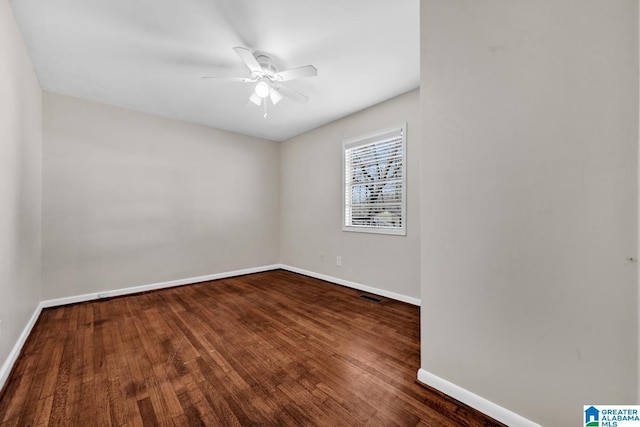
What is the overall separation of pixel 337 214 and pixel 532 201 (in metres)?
2.83

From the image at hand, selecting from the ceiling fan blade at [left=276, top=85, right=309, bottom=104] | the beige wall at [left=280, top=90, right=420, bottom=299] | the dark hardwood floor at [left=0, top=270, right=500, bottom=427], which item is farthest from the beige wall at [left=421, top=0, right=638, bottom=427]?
the beige wall at [left=280, top=90, right=420, bottom=299]

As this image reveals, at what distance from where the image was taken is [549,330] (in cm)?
114

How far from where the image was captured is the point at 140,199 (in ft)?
11.5

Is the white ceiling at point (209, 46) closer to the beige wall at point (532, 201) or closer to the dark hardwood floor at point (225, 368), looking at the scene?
the beige wall at point (532, 201)

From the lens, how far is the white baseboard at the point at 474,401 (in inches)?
48.7

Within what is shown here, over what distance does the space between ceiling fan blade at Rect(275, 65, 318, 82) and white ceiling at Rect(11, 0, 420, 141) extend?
0.61 ft

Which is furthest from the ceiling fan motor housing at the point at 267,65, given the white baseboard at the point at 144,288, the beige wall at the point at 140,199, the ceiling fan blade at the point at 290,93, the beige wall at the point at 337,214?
the white baseboard at the point at 144,288

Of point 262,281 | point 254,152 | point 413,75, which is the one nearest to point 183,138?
point 254,152

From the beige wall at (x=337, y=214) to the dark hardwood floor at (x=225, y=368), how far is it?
1.84ft

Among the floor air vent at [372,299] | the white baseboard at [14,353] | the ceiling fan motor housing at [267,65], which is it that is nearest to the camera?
the white baseboard at [14,353]

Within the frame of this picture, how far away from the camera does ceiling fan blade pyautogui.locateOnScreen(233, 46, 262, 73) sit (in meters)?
1.90

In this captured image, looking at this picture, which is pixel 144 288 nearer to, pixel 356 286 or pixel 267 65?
pixel 356 286

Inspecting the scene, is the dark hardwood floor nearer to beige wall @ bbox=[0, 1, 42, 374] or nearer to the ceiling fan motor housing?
beige wall @ bbox=[0, 1, 42, 374]

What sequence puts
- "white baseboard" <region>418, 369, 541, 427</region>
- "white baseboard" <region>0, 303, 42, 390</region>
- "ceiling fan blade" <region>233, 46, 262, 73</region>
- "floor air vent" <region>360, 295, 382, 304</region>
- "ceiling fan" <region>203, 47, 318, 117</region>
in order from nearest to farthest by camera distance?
1. "white baseboard" <region>418, 369, 541, 427</region>
2. "white baseboard" <region>0, 303, 42, 390</region>
3. "ceiling fan blade" <region>233, 46, 262, 73</region>
4. "ceiling fan" <region>203, 47, 318, 117</region>
5. "floor air vent" <region>360, 295, 382, 304</region>
